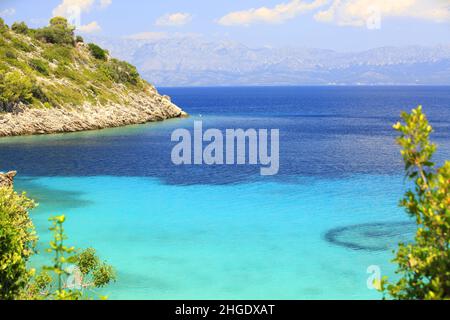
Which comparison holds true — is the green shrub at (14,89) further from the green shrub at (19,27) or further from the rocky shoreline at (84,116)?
the green shrub at (19,27)

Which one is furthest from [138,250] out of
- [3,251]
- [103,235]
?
[3,251]

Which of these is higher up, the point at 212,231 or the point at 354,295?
the point at 212,231

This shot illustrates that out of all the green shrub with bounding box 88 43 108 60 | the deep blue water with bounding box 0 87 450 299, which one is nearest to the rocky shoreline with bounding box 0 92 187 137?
the deep blue water with bounding box 0 87 450 299

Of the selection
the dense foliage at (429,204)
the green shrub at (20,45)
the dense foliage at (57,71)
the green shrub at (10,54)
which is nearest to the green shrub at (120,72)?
the dense foliage at (57,71)

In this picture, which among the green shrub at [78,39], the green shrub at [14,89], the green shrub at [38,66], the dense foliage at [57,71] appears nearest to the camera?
the green shrub at [14,89]

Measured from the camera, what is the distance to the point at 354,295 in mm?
24312

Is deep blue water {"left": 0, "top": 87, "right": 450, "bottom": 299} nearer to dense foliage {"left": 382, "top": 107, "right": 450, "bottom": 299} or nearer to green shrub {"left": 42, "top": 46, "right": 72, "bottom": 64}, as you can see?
dense foliage {"left": 382, "top": 107, "right": 450, "bottom": 299}

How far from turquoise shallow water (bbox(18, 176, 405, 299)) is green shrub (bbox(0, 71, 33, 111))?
38.1 meters

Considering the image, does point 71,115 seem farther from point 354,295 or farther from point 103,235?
point 354,295

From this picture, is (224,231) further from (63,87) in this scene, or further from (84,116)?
(63,87)

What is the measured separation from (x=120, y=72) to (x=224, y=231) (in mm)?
89275

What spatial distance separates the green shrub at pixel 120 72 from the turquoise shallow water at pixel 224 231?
67947mm

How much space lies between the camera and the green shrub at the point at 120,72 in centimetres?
11362

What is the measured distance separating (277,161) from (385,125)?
5238cm
